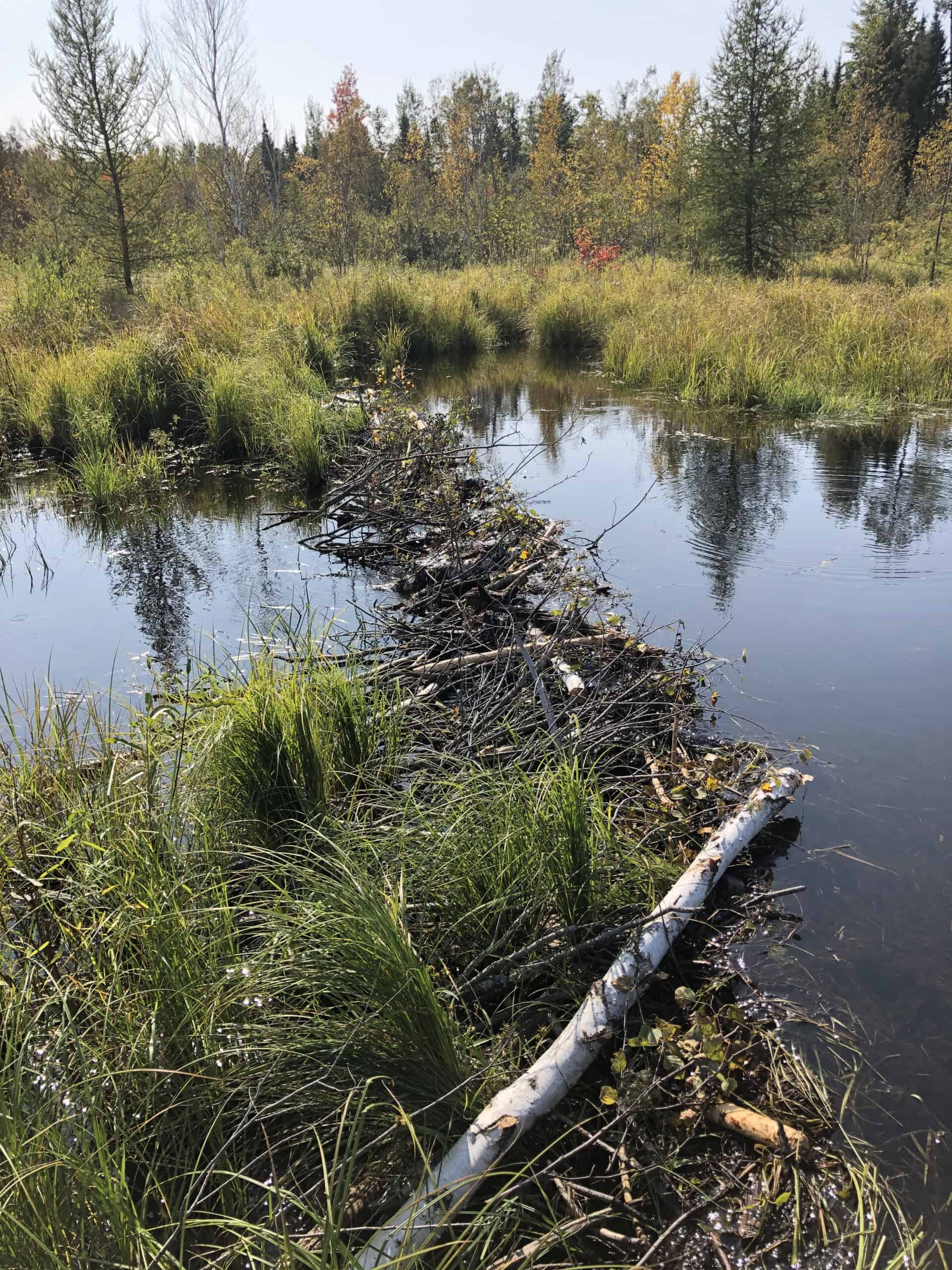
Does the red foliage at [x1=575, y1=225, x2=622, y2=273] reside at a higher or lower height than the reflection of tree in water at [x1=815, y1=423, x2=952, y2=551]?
higher

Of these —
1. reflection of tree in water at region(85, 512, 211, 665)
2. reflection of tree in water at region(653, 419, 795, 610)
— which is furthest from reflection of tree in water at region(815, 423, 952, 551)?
reflection of tree in water at region(85, 512, 211, 665)

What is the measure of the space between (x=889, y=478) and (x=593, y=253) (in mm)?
18162

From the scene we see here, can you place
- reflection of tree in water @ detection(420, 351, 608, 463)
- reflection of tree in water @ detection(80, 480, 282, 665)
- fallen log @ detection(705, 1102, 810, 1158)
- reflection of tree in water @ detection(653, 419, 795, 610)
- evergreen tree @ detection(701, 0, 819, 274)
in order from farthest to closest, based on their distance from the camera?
evergreen tree @ detection(701, 0, 819, 274)
reflection of tree in water @ detection(420, 351, 608, 463)
reflection of tree in water @ detection(653, 419, 795, 610)
reflection of tree in water @ detection(80, 480, 282, 665)
fallen log @ detection(705, 1102, 810, 1158)

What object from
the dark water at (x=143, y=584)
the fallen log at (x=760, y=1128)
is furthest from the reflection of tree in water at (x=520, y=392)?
the fallen log at (x=760, y=1128)

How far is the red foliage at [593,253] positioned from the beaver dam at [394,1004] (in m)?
19.8

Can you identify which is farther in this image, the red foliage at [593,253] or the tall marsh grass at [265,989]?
the red foliage at [593,253]

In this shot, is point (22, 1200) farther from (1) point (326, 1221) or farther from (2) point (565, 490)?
(2) point (565, 490)

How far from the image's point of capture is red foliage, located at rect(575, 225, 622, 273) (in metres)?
21.3

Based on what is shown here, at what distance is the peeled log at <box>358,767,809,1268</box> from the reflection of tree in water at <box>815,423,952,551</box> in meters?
4.40

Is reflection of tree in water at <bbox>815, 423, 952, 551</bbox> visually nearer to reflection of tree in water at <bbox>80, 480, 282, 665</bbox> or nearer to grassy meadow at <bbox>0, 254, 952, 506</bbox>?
grassy meadow at <bbox>0, 254, 952, 506</bbox>

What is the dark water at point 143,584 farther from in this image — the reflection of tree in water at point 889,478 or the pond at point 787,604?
the reflection of tree in water at point 889,478

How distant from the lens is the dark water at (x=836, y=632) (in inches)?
90.9

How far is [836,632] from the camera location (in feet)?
15.4

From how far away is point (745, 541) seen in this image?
6.26 metres
